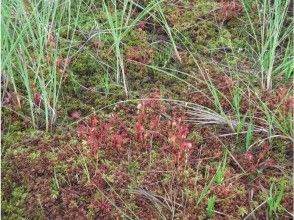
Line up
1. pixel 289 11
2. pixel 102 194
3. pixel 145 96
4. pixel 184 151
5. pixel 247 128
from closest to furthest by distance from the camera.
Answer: pixel 102 194, pixel 184 151, pixel 247 128, pixel 145 96, pixel 289 11

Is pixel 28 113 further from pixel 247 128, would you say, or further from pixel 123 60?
pixel 247 128

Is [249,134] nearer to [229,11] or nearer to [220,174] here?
[220,174]

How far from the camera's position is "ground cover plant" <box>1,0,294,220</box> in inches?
91.4

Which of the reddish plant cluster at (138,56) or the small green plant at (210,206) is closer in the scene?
the small green plant at (210,206)

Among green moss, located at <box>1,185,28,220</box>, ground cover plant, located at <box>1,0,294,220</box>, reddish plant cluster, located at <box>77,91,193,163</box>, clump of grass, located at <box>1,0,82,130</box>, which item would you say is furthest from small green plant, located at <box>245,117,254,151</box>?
green moss, located at <box>1,185,28,220</box>

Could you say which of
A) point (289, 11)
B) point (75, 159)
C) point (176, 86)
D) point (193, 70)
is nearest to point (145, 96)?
point (176, 86)

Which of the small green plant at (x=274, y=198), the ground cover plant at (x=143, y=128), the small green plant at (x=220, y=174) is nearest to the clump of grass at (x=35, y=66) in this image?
the ground cover plant at (x=143, y=128)

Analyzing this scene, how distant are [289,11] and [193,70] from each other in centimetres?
103

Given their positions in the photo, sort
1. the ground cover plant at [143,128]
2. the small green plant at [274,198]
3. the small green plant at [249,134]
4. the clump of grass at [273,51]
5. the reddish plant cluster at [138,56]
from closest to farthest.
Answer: the small green plant at [274,198] → the ground cover plant at [143,128] → the small green plant at [249,134] → the clump of grass at [273,51] → the reddish plant cluster at [138,56]

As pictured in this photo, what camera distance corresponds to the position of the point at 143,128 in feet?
8.44

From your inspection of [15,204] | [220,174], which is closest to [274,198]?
[220,174]

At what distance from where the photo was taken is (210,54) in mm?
3211

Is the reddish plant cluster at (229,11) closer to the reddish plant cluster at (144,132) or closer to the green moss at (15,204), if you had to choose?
the reddish plant cluster at (144,132)

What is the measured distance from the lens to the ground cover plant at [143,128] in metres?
2.32
